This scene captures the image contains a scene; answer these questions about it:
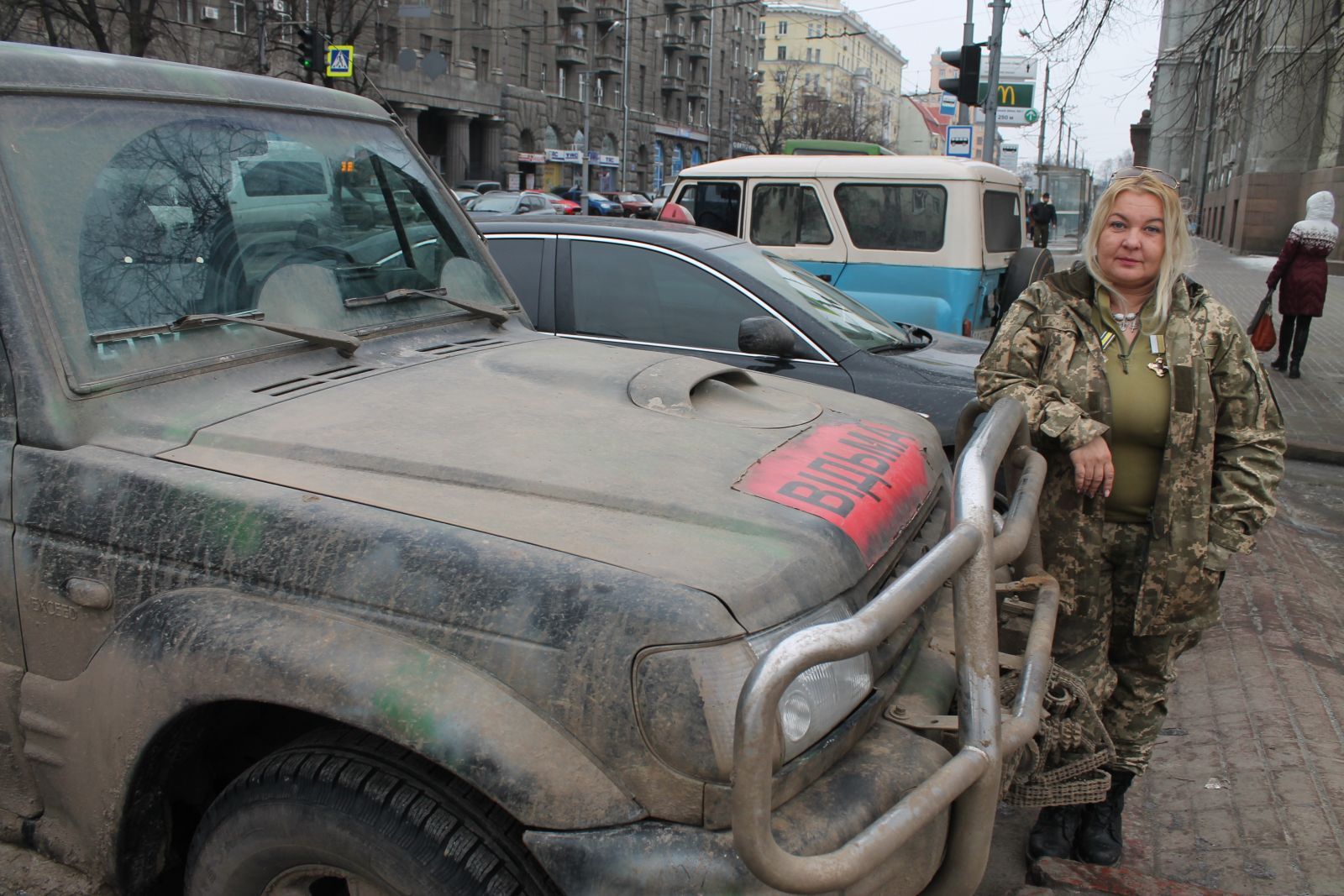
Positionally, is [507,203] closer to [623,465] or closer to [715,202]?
[715,202]

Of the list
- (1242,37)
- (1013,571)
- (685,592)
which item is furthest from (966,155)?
(685,592)

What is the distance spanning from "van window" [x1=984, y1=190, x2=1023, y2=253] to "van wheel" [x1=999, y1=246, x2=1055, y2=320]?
24 centimetres

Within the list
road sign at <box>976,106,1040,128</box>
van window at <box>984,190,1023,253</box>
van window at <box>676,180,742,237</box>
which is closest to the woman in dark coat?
van window at <box>984,190,1023,253</box>

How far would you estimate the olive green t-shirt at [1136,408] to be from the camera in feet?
9.65

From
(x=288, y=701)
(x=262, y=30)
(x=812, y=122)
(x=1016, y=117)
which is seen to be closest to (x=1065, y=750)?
(x=288, y=701)

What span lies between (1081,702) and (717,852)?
138 cm

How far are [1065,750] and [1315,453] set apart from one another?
6633mm

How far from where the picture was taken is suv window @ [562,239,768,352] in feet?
18.6

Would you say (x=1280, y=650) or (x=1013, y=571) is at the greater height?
(x=1013, y=571)

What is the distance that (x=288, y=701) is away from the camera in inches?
74.2

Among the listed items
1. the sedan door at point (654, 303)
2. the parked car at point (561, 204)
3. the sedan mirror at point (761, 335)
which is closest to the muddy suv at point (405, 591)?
Answer: the sedan mirror at point (761, 335)

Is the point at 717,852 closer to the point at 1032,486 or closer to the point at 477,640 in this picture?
the point at 477,640

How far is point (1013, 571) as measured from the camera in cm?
304

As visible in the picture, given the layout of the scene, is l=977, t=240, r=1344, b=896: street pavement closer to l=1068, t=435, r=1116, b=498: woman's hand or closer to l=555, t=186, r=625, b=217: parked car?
l=1068, t=435, r=1116, b=498: woman's hand
